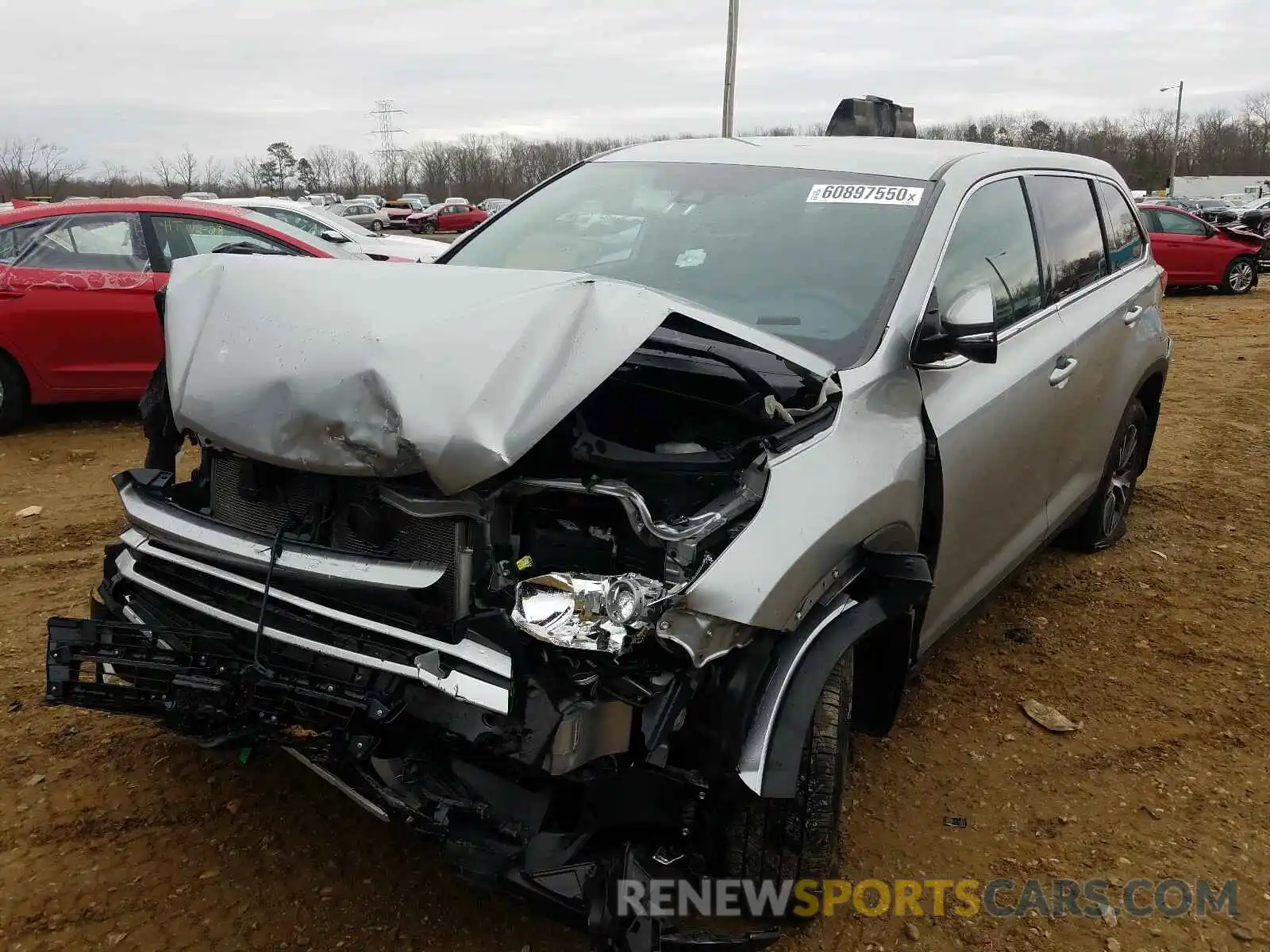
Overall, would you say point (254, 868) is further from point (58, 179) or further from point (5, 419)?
point (58, 179)

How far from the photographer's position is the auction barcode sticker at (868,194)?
3170mm

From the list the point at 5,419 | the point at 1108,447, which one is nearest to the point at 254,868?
the point at 1108,447

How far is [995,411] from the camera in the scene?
10.2ft

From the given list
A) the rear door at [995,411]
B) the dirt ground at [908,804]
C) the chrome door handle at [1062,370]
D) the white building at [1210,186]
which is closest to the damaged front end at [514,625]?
the dirt ground at [908,804]

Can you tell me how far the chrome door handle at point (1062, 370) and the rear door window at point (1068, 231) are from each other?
0.23 metres

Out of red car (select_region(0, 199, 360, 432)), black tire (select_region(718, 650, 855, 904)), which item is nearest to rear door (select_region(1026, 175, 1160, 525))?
black tire (select_region(718, 650, 855, 904))

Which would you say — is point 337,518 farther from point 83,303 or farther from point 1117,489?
point 83,303

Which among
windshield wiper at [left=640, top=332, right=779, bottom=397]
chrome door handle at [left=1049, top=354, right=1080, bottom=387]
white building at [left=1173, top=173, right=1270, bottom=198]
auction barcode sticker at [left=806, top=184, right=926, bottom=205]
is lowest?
chrome door handle at [left=1049, top=354, right=1080, bottom=387]

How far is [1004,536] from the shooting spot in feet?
11.2

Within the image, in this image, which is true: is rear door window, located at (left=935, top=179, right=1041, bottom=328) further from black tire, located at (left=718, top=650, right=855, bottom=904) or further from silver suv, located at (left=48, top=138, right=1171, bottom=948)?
black tire, located at (left=718, top=650, right=855, bottom=904)

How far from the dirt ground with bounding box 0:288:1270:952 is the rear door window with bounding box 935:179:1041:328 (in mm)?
1162

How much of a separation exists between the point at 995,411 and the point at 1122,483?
7.78 ft

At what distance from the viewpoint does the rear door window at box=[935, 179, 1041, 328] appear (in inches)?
122

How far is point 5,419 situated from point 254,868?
5.37 metres
